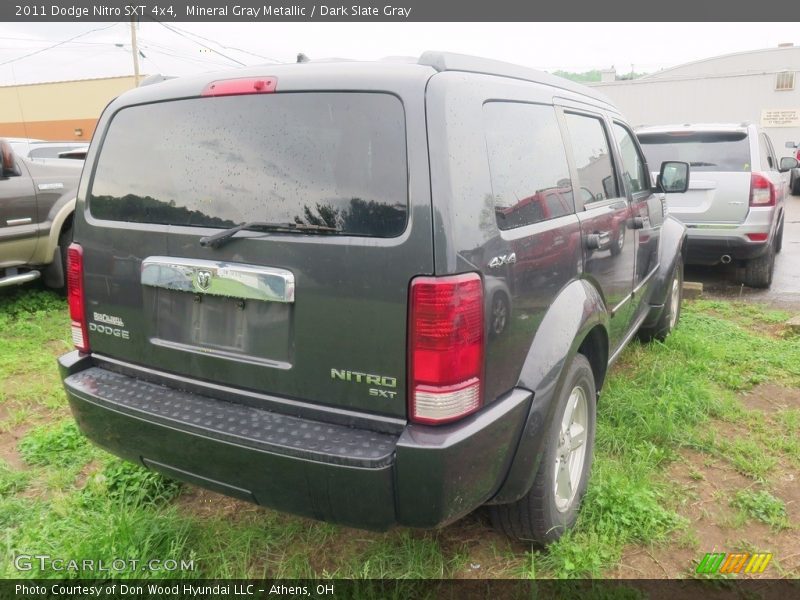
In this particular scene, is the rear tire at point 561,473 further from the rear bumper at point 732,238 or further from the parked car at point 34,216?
the parked car at point 34,216

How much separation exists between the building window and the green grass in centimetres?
2310

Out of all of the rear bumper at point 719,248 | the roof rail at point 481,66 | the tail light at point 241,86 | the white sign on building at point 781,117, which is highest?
the white sign on building at point 781,117

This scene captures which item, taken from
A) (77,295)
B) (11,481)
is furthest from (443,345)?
(11,481)

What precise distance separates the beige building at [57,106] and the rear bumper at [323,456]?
30.8m

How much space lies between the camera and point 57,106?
31.8 meters

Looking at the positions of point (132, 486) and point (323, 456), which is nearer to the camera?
point (323, 456)

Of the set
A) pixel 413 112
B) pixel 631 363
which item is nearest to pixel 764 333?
pixel 631 363

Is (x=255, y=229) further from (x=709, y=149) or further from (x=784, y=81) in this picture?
(x=784, y=81)

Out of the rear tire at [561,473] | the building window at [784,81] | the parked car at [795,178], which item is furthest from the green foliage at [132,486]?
the building window at [784,81]

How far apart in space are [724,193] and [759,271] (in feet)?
3.67

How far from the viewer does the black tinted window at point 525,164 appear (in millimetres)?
2131

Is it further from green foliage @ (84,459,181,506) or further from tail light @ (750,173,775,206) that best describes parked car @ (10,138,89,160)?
tail light @ (750,173,775,206)

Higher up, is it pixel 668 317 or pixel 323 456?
pixel 323 456

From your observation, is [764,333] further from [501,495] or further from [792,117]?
[792,117]
